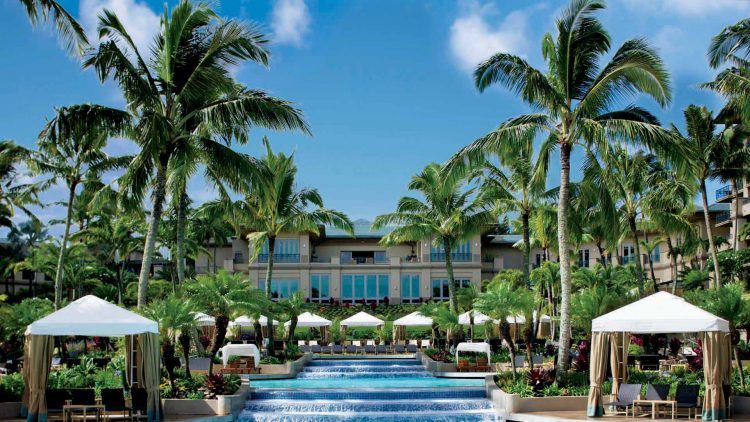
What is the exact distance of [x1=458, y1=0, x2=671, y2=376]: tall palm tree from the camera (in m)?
20.9

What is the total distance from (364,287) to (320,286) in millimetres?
3028

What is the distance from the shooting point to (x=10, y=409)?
61.2 feet

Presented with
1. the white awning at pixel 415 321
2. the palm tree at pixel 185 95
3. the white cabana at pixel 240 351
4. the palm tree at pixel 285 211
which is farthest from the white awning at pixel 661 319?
the white awning at pixel 415 321

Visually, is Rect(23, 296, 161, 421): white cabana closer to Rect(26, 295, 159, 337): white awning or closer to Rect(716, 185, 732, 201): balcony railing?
Rect(26, 295, 159, 337): white awning

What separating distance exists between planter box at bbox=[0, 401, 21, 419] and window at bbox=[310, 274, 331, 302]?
38.7 metres

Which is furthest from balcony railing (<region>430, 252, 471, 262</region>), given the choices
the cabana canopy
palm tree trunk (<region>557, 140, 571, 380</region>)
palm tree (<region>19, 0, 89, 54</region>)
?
palm tree (<region>19, 0, 89, 54</region>)

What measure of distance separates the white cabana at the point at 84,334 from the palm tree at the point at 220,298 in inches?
220

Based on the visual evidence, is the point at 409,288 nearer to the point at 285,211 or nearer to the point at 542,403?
the point at 285,211

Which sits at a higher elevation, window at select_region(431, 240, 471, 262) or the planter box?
window at select_region(431, 240, 471, 262)

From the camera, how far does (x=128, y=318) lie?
17.6 meters

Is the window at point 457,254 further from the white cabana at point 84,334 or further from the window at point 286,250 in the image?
the white cabana at point 84,334

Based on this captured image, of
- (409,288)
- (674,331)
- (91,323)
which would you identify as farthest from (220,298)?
(409,288)

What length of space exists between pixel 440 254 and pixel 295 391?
36514 mm

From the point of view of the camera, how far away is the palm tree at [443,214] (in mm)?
35531
